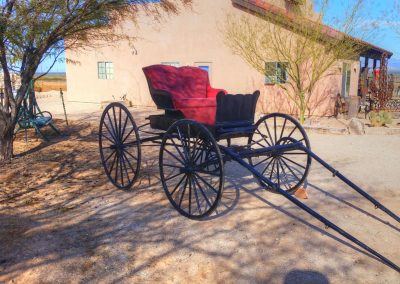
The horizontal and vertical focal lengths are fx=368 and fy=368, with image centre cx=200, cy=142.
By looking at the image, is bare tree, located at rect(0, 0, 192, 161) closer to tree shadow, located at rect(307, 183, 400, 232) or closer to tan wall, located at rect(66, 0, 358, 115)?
tree shadow, located at rect(307, 183, 400, 232)

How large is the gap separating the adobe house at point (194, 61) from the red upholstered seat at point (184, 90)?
282 inches

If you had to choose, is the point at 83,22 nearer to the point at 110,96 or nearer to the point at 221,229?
the point at 221,229

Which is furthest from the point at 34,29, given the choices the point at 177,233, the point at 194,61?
the point at 194,61

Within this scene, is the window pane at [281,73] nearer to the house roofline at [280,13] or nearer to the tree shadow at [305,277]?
the house roofline at [280,13]

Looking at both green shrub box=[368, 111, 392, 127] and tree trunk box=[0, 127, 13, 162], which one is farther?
green shrub box=[368, 111, 392, 127]

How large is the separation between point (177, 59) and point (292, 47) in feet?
16.9

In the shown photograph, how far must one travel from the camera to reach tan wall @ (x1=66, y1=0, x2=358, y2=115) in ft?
44.2

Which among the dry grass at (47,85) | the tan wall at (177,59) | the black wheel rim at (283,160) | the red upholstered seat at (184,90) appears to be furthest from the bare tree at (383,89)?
the dry grass at (47,85)

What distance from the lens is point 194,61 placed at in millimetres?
14688

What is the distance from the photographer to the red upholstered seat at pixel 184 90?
4.46 m

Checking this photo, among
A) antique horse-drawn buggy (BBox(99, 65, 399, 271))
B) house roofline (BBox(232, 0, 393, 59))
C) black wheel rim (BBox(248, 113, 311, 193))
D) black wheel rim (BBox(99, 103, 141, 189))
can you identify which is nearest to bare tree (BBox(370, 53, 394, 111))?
house roofline (BBox(232, 0, 393, 59))

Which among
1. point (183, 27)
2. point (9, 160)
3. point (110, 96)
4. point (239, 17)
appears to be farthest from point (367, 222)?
point (110, 96)

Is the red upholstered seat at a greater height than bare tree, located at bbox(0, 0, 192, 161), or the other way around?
bare tree, located at bbox(0, 0, 192, 161)

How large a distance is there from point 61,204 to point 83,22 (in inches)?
131
